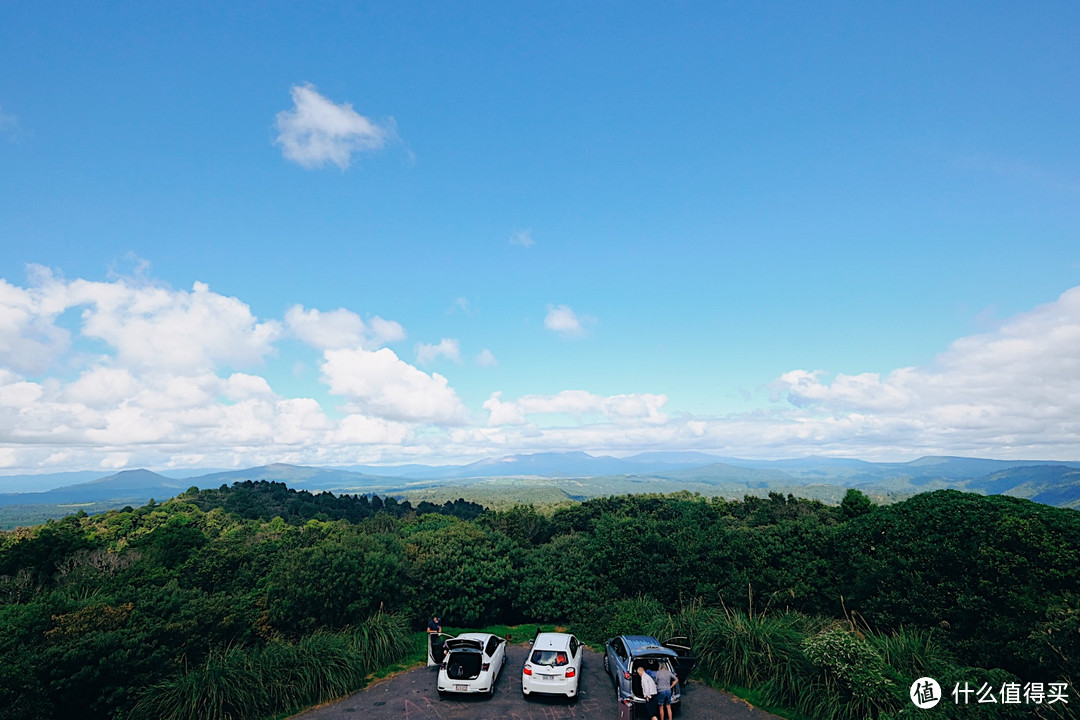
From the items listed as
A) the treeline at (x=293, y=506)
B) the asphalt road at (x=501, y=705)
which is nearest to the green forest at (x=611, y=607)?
the asphalt road at (x=501, y=705)

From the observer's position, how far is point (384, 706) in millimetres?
12656

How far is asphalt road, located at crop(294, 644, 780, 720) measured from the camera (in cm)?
1209

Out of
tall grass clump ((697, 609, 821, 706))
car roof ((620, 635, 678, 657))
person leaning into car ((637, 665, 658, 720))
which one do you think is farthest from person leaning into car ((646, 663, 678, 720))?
tall grass clump ((697, 609, 821, 706))

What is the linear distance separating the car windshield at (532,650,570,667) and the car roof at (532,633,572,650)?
9cm

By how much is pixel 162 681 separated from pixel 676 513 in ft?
73.1

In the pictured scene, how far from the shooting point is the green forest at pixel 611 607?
35.6 feet

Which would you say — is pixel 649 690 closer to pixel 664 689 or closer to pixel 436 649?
pixel 664 689

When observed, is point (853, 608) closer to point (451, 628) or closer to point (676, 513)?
point (676, 513)

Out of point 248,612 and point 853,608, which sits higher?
point 248,612

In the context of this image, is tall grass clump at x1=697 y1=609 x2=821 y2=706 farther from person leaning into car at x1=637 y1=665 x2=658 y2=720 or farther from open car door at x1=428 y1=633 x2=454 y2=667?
open car door at x1=428 y1=633 x2=454 y2=667

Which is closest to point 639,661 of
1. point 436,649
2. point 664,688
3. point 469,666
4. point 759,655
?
point 664,688

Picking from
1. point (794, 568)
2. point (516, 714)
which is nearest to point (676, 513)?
point (794, 568)

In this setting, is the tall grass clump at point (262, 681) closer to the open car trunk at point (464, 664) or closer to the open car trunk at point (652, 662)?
the open car trunk at point (464, 664)

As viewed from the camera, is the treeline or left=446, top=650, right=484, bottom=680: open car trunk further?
the treeline
